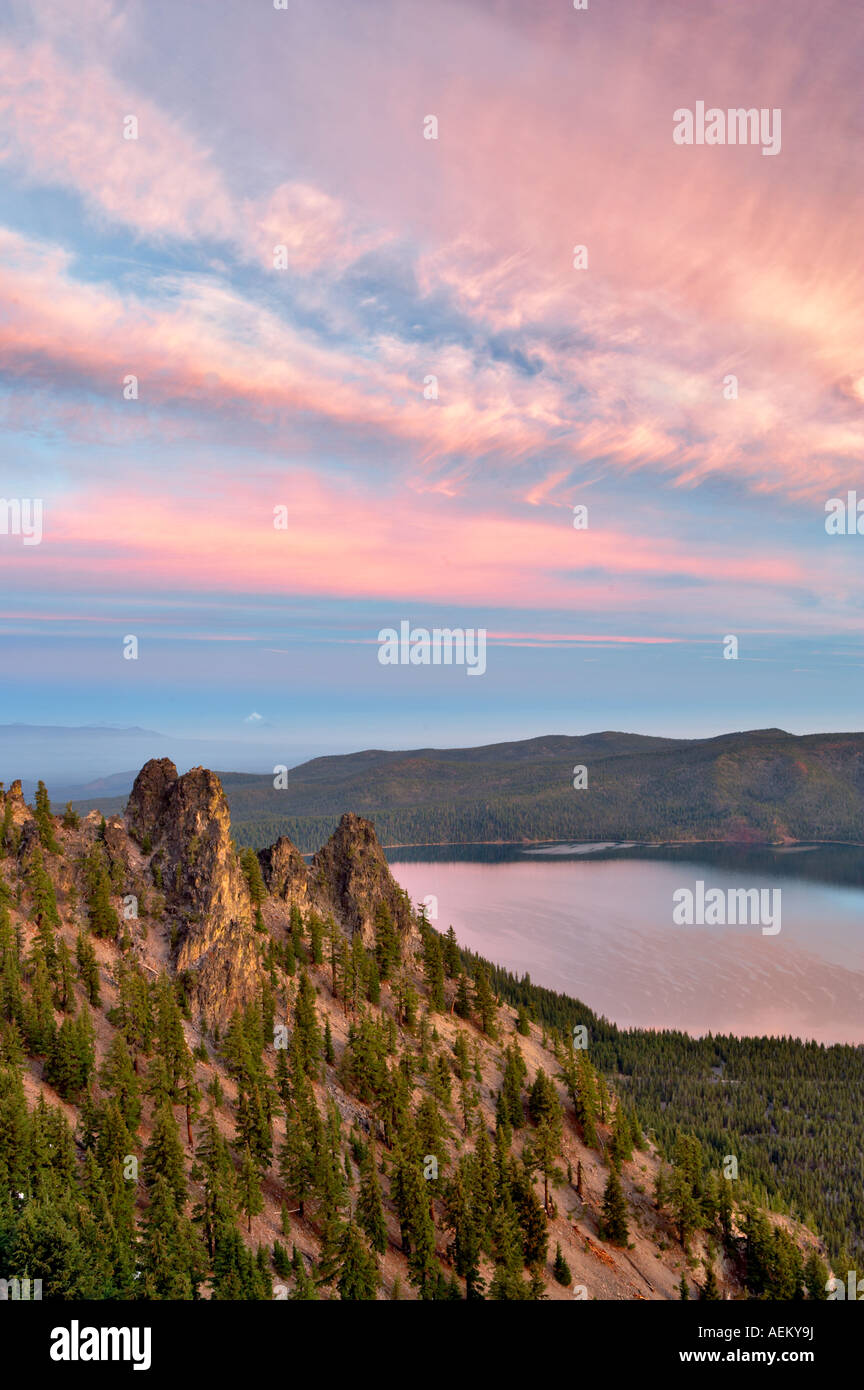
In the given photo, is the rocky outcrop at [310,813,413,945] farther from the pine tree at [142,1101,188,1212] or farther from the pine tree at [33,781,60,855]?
the pine tree at [142,1101,188,1212]

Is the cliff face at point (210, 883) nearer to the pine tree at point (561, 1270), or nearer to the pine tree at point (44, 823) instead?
the pine tree at point (44, 823)

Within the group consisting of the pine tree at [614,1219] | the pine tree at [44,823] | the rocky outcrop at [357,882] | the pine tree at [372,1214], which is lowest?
the pine tree at [614,1219]

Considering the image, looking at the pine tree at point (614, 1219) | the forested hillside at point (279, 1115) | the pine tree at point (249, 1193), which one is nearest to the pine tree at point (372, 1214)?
the forested hillside at point (279, 1115)

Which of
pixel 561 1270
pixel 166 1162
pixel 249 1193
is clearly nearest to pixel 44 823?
pixel 166 1162

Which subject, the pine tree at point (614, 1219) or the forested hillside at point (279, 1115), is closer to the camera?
the forested hillside at point (279, 1115)

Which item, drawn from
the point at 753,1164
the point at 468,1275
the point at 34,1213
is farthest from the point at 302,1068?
the point at 753,1164

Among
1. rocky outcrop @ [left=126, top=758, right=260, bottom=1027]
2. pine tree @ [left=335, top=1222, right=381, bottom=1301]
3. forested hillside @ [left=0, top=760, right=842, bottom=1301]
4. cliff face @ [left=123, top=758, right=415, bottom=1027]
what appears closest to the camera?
forested hillside @ [left=0, top=760, right=842, bottom=1301]

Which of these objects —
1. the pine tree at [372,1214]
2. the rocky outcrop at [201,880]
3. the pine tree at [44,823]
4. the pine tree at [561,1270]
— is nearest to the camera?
the pine tree at [372,1214]

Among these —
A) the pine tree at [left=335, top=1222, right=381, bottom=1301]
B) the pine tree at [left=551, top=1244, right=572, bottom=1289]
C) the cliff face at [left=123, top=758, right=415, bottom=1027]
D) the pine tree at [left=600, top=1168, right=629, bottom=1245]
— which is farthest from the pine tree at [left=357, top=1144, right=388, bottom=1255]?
the pine tree at [left=600, top=1168, right=629, bottom=1245]
